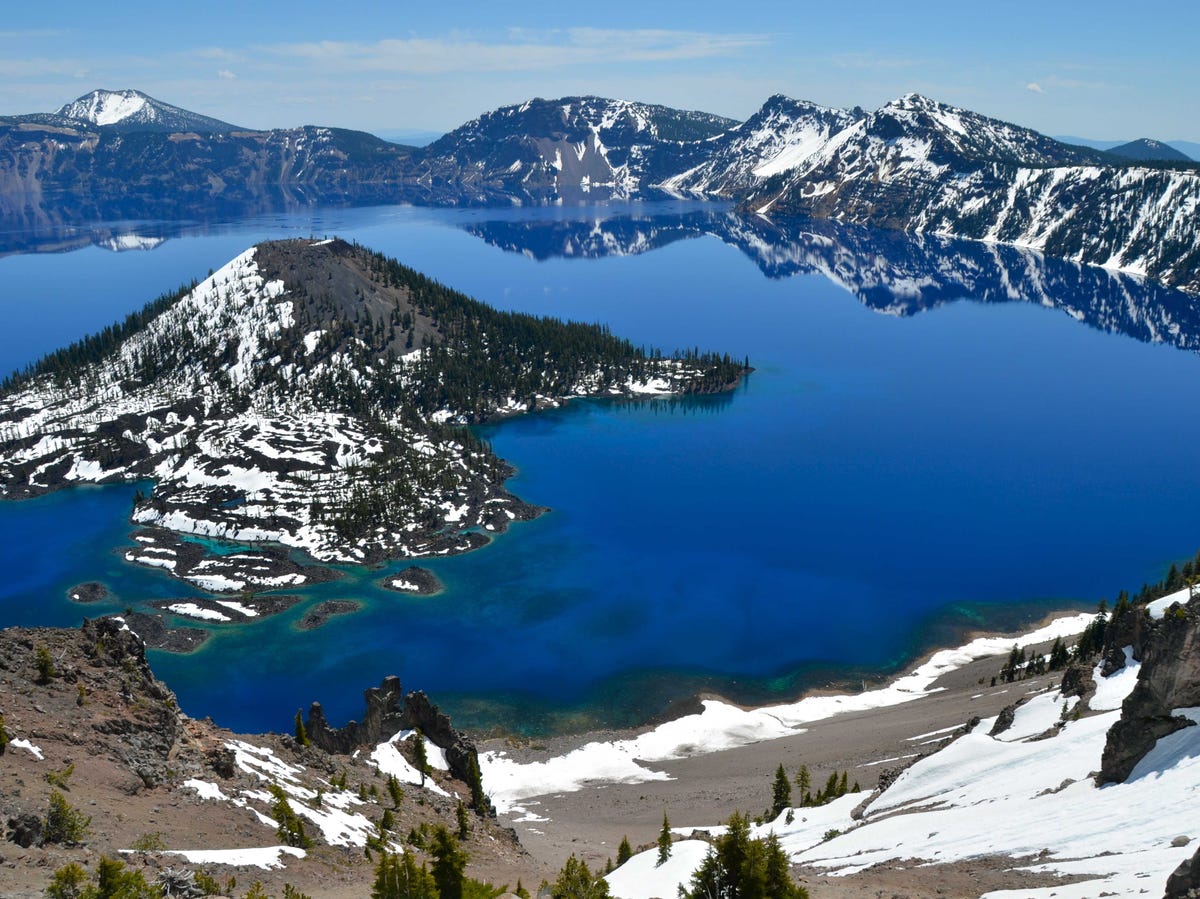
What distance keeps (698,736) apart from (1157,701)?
51.3m

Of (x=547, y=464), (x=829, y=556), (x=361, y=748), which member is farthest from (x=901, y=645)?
(x=547, y=464)

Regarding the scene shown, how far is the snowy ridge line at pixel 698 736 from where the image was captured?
86.4m

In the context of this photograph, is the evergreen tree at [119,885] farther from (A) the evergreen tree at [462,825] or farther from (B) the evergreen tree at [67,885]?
(A) the evergreen tree at [462,825]

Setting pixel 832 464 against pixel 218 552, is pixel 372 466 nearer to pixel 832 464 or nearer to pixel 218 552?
pixel 218 552

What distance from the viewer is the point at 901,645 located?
11219 centimetres

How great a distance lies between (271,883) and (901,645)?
3507 inches

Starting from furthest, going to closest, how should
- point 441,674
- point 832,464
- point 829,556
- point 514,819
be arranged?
point 832,464
point 829,556
point 441,674
point 514,819

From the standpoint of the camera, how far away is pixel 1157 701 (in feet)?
170

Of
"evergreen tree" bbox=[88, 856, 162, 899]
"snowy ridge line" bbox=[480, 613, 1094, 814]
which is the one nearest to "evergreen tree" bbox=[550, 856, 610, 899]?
"evergreen tree" bbox=[88, 856, 162, 899]

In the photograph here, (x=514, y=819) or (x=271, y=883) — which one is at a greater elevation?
(x=271, y=883)

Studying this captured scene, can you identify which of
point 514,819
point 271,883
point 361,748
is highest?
point 271,883

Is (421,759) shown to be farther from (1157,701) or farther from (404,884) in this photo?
(1157,701)

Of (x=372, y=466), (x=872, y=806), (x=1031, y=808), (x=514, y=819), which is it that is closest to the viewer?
(x=1031, y=808)

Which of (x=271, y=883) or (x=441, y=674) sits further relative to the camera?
(x=441, y=674)
